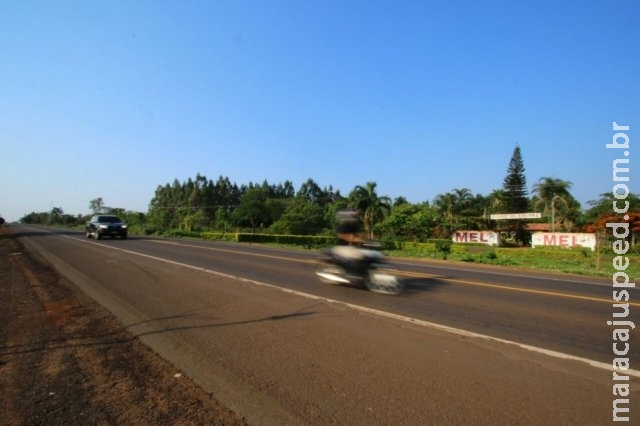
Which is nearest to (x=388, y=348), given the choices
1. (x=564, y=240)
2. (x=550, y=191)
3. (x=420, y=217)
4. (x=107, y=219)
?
(x=107, y=219)

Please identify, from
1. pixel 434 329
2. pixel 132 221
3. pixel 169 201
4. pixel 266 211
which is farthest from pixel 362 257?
pixel 169 201

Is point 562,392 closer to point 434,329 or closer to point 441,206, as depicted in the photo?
point 434,329

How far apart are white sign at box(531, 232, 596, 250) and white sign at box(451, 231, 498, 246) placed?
6682 mm

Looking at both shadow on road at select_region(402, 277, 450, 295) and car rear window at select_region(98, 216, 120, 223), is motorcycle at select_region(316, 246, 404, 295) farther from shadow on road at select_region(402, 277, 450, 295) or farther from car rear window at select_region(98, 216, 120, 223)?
car rear window at select_region(98, 216, 120, 223)

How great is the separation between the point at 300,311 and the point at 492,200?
281 feet

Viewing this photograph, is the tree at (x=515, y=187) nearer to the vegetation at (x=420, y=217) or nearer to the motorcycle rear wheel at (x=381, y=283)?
the vegetation at (x=420, y=217)

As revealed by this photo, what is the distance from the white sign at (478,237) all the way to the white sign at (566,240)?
6682 mm

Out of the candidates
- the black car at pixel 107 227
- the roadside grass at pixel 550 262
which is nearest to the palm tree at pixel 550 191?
the roadside grass at pixel 550 262

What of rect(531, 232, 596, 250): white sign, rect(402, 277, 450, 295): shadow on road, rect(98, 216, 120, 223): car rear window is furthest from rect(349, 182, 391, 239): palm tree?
rect(402, 277, 450, 295): shadow on road

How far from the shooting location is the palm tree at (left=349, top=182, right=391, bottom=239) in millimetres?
67875

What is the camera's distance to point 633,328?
23.3 ft

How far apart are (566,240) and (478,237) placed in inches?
552

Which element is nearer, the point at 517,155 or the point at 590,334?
the point at 590,334

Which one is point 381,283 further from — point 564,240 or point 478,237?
point 478,237
